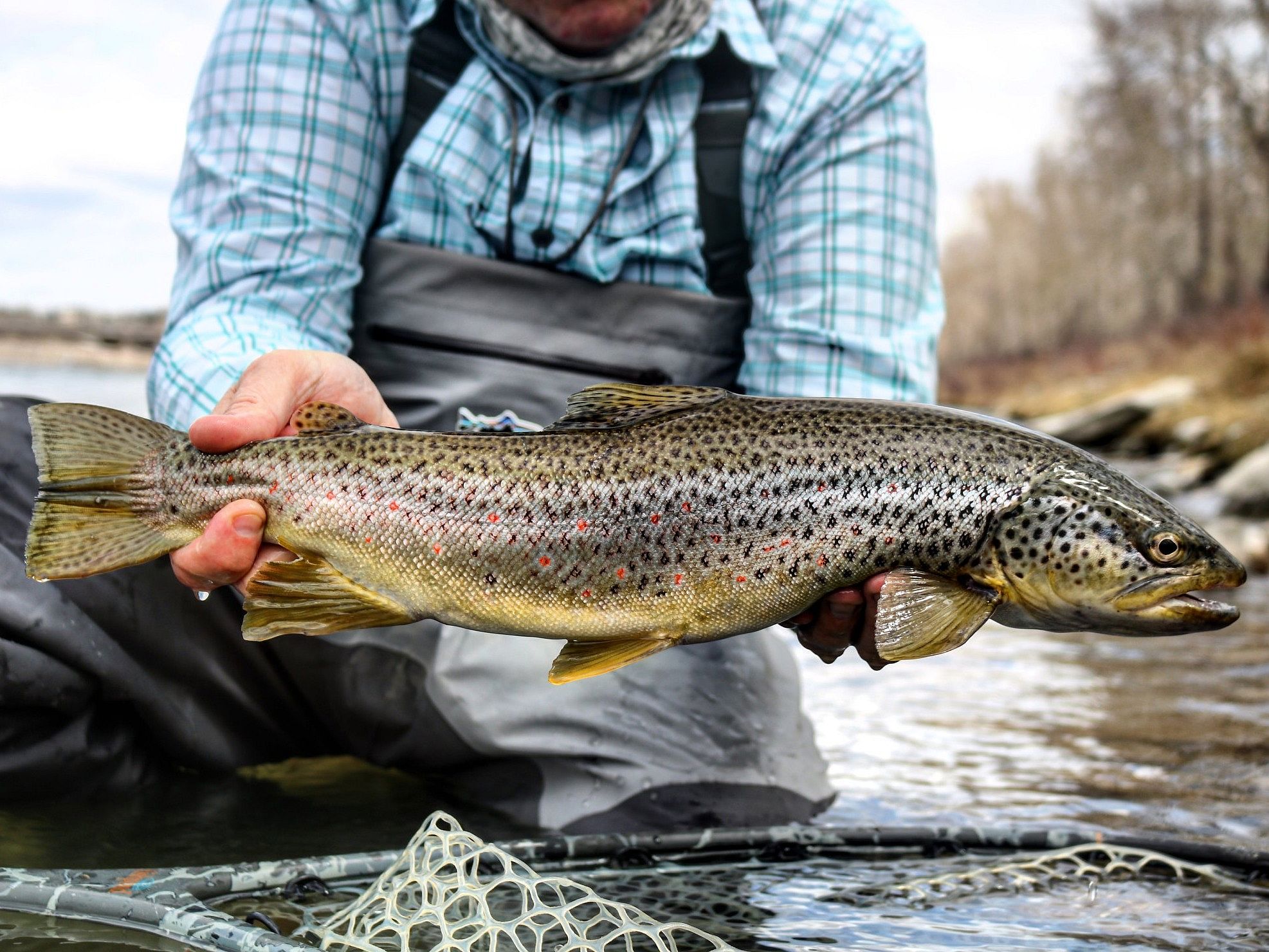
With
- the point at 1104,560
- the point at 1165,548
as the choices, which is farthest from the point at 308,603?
the point at 1165,548

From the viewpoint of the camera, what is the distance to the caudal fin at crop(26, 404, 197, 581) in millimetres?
2230

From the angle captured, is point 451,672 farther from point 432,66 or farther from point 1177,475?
point 1177,475

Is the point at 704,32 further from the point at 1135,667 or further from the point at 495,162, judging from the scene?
the point at 1135,667

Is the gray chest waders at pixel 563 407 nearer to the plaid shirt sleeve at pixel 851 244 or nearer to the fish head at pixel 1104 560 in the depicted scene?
the plaid shirt sleeve at pixel 851 244

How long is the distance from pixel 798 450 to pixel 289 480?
89 centimetres

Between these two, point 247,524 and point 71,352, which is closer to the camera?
point 247,524

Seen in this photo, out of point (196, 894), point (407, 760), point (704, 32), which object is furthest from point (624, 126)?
point (196, 894)

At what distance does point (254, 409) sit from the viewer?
90.4 inches

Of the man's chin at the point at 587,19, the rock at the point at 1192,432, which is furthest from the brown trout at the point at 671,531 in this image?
the rock at the point at 1192,432

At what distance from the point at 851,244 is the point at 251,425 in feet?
5.85

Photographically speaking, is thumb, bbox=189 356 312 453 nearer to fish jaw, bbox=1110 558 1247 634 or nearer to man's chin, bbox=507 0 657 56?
man's chin, bbox=507 0 657 56

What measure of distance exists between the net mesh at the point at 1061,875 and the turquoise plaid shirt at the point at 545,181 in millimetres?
1238

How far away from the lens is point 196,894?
2.12m

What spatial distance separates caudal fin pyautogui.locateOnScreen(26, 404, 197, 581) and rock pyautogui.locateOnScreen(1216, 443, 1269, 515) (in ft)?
31.9
